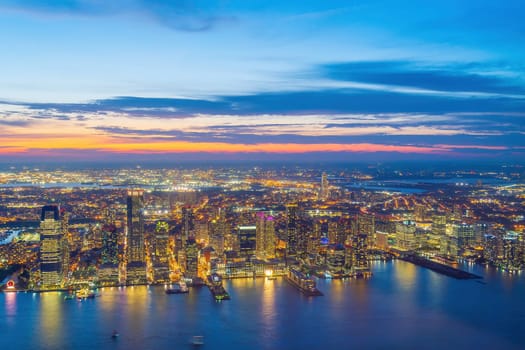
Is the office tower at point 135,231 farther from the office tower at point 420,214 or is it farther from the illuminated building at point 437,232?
the office tower at point 420,214

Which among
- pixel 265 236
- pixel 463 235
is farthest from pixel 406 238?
pixel 265 236

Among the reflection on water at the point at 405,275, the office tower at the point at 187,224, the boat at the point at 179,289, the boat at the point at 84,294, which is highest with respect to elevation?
the office tower at the point at 187,224

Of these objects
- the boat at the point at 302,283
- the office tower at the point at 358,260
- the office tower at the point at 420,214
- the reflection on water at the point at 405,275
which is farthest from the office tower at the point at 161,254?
the office tower at the point at 420,214

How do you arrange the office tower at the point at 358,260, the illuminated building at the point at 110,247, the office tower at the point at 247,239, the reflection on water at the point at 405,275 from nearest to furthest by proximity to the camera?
1. the reflection on water at the point at 405,275
2. the office tower at the point at 358,260
3. the illuminated building at the point at 110,247
4. the office tower at the point at 247,239

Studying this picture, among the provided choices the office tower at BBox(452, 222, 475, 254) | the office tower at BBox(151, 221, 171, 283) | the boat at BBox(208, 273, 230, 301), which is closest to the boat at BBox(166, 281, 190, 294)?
the boat at BBox(208, 273, 230, 301)

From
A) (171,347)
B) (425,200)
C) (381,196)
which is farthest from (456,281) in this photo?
(381,196)

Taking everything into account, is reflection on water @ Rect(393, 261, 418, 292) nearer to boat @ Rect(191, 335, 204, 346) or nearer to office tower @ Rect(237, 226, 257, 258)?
office tower @ Rect(237, 226, 257, 258)

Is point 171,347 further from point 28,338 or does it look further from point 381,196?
point 381,196
